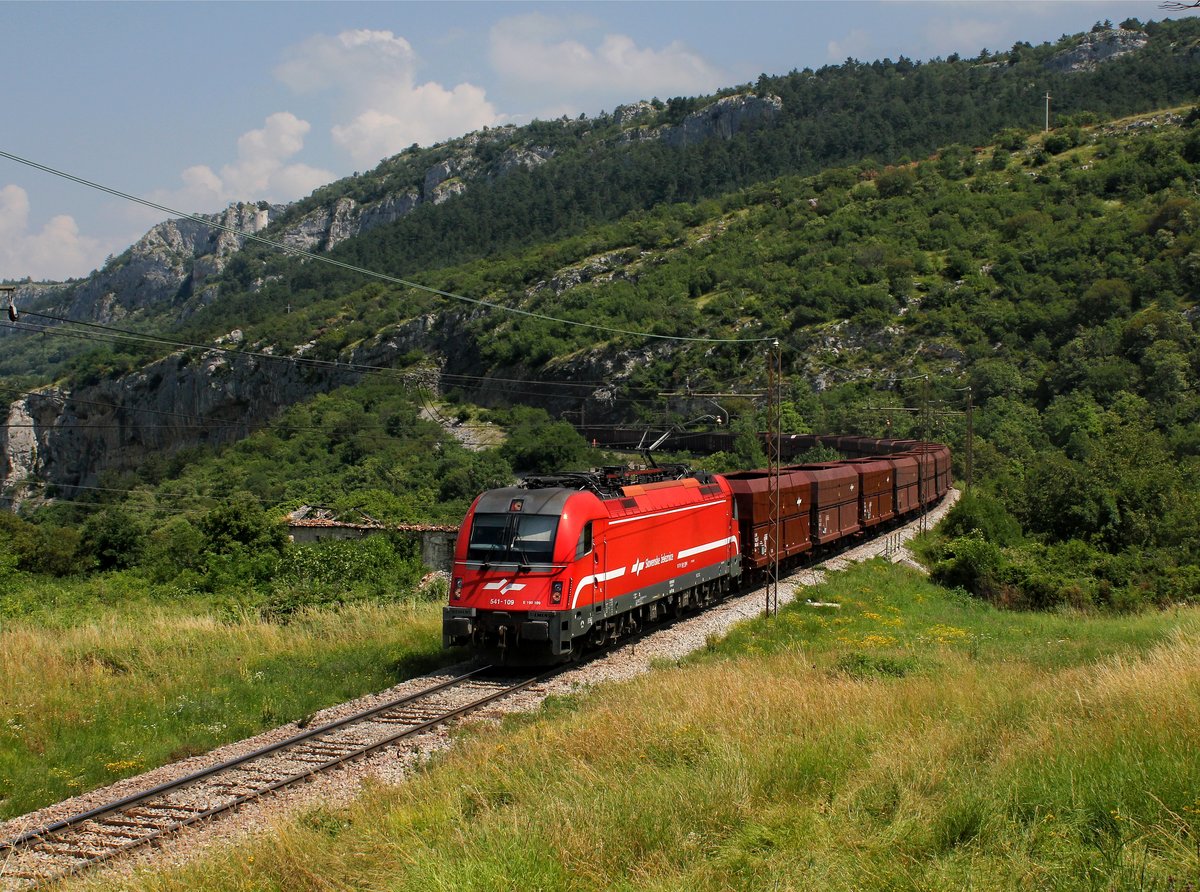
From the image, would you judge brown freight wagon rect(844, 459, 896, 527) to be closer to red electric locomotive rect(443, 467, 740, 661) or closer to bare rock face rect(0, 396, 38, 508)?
red electric locomotive rect(443, 467, 740, 661)

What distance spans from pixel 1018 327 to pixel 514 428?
40490mm

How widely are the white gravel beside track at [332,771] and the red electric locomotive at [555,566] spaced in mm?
777

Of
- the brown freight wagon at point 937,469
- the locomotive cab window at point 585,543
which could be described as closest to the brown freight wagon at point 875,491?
the brown freight wagon at point 937,469

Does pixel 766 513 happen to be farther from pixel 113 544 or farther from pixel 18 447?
pixel 18 447

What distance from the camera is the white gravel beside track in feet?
31.3

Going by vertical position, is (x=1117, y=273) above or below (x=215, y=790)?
above

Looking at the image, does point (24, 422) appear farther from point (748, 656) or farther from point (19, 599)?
point (748, 656)

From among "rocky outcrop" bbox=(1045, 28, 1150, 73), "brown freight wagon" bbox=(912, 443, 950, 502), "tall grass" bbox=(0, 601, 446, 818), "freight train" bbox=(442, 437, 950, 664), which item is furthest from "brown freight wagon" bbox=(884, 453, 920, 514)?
"rocky outcrop" bbox=(1045, 28, 1150, 73)

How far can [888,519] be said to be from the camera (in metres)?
43.1

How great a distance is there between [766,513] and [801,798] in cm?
2010

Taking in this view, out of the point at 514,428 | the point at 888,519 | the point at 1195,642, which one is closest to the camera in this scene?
the point at 1195,642

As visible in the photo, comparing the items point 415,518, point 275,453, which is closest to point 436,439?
point 275,453

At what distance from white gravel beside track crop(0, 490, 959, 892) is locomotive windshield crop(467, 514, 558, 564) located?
219cm

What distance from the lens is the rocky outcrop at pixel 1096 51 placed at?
6486 inches
